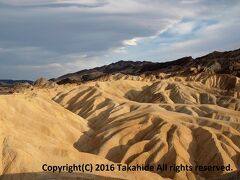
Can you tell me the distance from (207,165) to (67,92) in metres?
45.4

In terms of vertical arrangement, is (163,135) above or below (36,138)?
below

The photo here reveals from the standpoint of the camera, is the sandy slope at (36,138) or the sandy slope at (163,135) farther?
the sandy slope at (163,135)

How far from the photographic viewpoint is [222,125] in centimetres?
5656

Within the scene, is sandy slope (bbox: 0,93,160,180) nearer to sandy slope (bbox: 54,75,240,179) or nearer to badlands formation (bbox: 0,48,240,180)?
badlands formation (bbox: 0,48,240,180)

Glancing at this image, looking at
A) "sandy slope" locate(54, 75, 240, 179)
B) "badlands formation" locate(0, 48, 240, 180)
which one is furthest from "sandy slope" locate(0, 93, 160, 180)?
"sandy slope" locate(54, 75, 240, 179)

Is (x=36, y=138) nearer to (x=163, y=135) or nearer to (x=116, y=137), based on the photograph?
(x=116, y=137)

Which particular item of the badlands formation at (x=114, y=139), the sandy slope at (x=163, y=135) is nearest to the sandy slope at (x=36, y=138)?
the badlands formation at (x=114, y=139)

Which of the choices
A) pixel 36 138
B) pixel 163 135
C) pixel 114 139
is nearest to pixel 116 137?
pixel 114 139

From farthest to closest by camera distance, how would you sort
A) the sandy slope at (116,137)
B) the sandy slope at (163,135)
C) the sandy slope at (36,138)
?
the sandy slope at (163,135) < the sandy slope at (116,137) < the sandy slope at (36,138)

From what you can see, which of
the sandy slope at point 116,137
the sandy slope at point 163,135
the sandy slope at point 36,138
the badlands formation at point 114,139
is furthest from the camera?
the sandy slope at point 163,135

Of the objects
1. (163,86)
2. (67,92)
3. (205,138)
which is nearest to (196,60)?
(163,86)

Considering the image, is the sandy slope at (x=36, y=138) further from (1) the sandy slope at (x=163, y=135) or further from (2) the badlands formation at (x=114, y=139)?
(1) the sandy slope at (x=163, y=135)

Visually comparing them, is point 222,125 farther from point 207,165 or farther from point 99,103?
point 99,103

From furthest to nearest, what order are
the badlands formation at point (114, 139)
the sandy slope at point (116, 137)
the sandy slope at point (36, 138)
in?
the sandy slope at point (116, 137) → the badlands formation at point (114, 139) → the sandy slope at point (36, 138)
